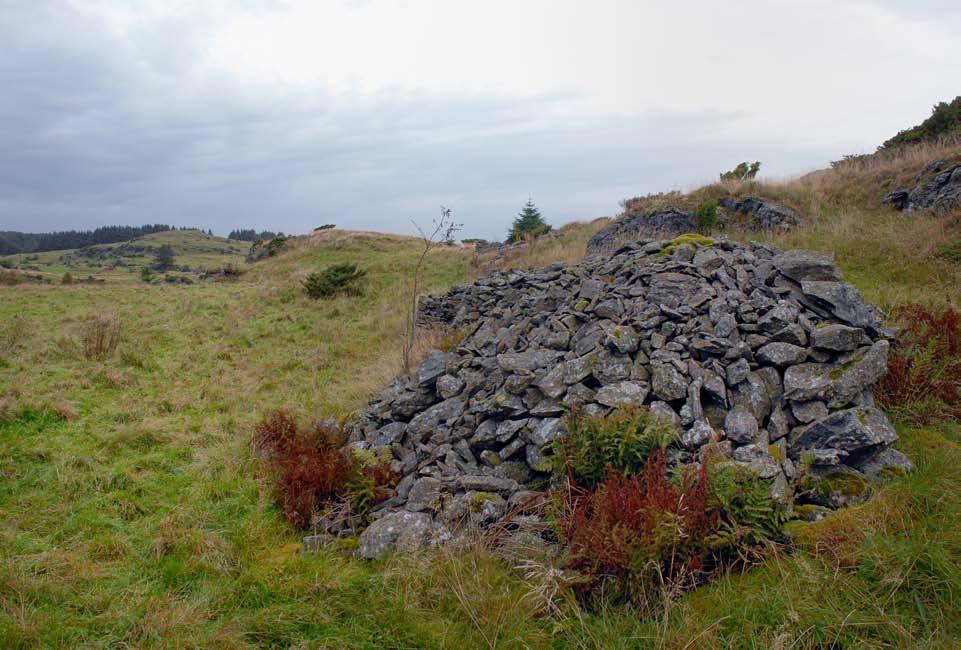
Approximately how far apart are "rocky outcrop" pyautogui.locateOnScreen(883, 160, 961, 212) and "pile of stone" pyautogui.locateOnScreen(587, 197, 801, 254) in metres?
2.55

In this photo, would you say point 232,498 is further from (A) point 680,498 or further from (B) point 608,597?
(A) point 680,498

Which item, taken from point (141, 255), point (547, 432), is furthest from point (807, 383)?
point (141, 255)

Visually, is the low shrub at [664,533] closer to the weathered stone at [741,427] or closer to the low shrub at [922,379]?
the weathered stone at [741,427]

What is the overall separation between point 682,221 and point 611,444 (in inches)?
562

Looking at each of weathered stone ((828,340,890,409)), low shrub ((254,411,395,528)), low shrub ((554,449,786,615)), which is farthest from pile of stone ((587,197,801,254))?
low shrub ((554,449,786,615))

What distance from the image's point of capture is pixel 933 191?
535 inches

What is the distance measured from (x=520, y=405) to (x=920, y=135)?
22.5 metres

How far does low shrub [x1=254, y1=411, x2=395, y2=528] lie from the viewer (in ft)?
17.5

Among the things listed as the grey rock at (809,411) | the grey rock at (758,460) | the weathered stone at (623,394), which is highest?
the weathered stone at (623,394)

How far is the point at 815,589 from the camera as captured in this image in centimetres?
346

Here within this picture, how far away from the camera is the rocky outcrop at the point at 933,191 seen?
13.0 meters

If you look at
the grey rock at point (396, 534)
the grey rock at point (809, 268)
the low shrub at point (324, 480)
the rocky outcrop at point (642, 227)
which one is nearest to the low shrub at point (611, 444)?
the grey rock at point (396, 534)

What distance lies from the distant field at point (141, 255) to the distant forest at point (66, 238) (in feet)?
21.8

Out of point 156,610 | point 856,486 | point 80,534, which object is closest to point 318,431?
point 80,534
